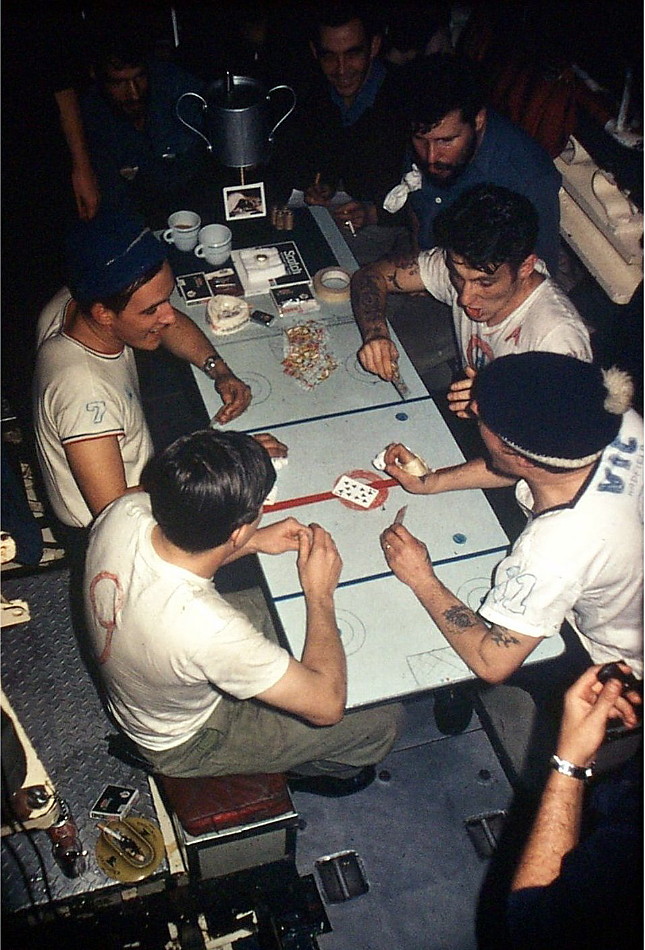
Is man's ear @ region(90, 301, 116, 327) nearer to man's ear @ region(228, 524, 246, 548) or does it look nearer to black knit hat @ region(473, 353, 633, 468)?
man's ear @ region(228, 524, 246, 548)

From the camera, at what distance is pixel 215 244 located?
132 inches

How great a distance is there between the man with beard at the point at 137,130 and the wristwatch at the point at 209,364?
54.1 inches

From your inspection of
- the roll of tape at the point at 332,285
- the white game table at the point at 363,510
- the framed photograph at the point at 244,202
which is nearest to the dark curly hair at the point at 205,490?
the white game table at the point at 363,510

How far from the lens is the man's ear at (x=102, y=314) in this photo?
96.4 inches

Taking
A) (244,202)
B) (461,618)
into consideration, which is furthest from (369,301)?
(461,618)

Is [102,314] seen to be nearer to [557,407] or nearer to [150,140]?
[557,407]

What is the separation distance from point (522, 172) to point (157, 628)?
2769mm

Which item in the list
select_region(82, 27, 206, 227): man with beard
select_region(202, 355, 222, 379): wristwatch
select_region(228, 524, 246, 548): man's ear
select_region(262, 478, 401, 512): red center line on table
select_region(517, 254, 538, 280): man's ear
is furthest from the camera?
select_region(82, 27, 206, 227): man with beard

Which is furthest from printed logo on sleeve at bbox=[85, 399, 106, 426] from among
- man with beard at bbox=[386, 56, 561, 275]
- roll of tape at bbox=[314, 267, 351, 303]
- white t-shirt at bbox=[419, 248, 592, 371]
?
man with beard at bbox=[386, 56, 561, 275]

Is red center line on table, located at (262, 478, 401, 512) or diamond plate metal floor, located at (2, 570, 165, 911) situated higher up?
red center line on table, located at (262, 478, 401, 512)

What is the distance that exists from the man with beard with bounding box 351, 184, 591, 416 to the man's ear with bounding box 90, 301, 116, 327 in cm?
105

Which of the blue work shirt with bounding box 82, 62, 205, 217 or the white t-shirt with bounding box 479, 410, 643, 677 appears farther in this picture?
the blue work shirt with bounding box 82, 62, 205, 217

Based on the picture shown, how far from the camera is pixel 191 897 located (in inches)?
91.4

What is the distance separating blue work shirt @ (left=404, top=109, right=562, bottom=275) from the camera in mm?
3367
